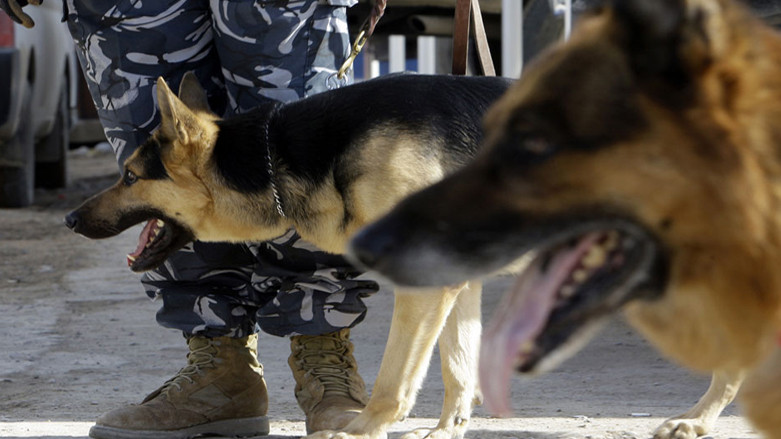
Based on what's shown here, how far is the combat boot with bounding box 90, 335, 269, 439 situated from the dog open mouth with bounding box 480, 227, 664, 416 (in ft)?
6.27

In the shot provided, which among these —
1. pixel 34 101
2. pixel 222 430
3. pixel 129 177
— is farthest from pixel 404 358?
pixel 34 101

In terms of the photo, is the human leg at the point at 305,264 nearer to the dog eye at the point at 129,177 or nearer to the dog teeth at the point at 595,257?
the dog eye at the point at 129,177

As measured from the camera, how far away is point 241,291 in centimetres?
357

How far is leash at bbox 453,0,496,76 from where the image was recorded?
12.0ft

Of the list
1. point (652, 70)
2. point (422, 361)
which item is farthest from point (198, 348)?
point (652, 70)

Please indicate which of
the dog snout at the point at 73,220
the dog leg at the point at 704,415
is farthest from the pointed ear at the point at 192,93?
the dog leg at the point at 704,415

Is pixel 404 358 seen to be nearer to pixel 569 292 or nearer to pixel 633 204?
pixel 569 292

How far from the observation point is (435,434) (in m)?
3.22

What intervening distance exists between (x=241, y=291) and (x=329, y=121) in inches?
26.7

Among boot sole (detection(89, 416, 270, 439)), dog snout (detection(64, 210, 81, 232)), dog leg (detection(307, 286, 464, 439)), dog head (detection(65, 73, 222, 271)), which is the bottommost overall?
boot sole (detection(89, 416, 270, 439))

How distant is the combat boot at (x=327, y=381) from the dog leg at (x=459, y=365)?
237mm

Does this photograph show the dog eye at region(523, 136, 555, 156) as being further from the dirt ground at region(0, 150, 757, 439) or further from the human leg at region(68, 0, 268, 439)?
the human leg at region(68, 0, 268, 439)

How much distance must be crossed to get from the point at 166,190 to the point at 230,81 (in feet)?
1.55

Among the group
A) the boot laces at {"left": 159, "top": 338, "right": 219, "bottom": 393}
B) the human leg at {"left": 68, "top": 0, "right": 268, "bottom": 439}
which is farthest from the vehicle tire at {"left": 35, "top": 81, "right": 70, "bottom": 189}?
the boot laces at {"left": 159, "top": 338, "right": 219, "bottom": 393}
